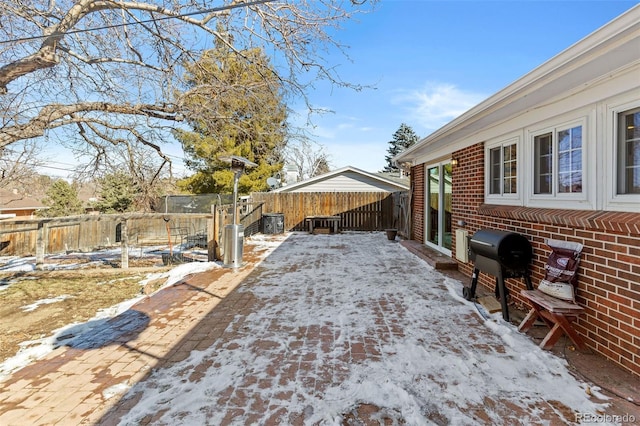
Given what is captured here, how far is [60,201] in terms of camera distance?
19.5 m

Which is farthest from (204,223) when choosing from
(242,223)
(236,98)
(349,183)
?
(349,183)

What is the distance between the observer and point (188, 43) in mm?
5016

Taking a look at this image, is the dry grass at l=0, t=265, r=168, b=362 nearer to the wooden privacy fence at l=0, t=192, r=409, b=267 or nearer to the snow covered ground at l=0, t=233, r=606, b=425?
the snow covered ground at l=0, t=233, r=606, b=425

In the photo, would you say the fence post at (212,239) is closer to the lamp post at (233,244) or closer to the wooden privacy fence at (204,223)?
the wooden privacy fence at (204,223)

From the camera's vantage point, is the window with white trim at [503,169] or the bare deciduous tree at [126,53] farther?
the window with white trim at [503,169]

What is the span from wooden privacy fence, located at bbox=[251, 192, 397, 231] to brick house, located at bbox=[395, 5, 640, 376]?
8.76m

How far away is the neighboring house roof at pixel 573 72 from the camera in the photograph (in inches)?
77.4

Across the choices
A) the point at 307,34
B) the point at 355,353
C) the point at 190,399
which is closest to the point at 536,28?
the point at 307,34

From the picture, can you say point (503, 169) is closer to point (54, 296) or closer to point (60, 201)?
point (54, 296)

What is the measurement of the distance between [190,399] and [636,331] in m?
3.24

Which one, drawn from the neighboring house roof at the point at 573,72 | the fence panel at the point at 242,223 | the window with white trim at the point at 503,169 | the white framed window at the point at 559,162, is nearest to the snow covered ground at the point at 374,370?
the white framed window at the point at 559,162

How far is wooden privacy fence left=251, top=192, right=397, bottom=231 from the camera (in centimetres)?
1345

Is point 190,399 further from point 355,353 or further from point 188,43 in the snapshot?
point 188,43

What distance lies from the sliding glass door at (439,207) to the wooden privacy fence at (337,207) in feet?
17.6
